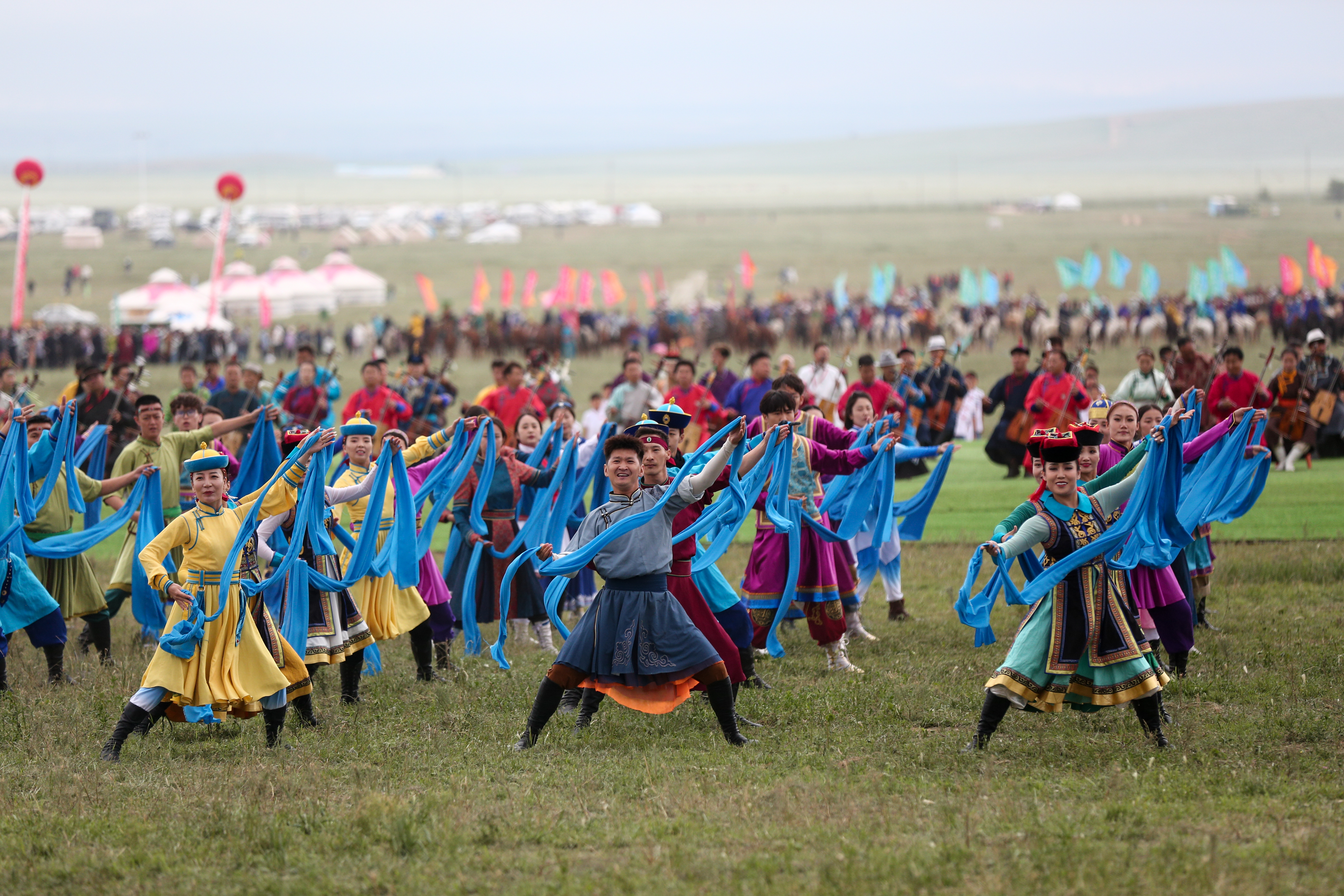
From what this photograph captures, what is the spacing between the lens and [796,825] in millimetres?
4703

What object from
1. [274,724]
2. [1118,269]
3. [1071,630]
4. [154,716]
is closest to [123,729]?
[154,716]

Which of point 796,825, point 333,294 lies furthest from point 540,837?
point 333,294

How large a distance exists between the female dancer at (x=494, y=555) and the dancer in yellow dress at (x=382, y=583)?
60cm

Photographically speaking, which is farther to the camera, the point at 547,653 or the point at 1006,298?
the point at 1006,298

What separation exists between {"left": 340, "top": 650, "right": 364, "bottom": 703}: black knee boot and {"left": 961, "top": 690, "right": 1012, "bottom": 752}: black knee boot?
3098 mm

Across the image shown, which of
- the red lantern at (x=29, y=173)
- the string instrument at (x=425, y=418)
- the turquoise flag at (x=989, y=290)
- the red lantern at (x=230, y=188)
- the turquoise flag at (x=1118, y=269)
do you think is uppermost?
the red lantern at (x=29, y=173)

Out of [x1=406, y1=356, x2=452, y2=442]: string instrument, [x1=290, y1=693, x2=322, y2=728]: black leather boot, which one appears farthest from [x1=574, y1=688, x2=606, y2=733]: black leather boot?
[x1=406, y1=356, x2=452, y2=442]: string instrument

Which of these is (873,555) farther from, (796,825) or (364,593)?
(796,825)

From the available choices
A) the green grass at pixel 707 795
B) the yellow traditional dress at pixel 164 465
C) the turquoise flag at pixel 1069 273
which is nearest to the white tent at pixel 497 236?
the turquoise flag at pixel 1069 273

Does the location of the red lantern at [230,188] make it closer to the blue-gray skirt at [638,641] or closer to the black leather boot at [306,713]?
the black leather boot at [306,713]

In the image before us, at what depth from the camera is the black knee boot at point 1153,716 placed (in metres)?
5.56

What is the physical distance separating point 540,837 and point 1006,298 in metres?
45.4

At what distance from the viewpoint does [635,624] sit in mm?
5703

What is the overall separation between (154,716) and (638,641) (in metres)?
2.09
